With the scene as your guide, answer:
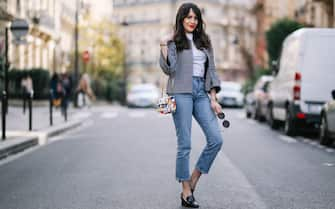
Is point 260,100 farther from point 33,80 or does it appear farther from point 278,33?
point 278,33

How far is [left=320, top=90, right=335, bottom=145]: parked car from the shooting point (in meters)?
13.9

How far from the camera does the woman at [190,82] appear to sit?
679 cm

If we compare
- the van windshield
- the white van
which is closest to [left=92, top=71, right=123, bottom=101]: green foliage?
the white van

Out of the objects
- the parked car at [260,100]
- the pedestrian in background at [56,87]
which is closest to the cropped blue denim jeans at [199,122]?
the parked car at [260,100]

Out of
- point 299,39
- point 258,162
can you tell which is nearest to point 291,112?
point 299,39

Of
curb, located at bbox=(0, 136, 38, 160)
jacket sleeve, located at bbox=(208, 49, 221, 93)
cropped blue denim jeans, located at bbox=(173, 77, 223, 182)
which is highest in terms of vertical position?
jacket sleeve, located at bbox=(208, 49, 221, 93)

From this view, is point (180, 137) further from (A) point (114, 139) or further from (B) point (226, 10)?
(B) point (226, 10)

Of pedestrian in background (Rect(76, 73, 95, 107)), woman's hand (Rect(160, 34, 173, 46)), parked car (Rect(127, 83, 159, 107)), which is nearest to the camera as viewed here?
woman's hand (Rect(160, 34, 173, 46))

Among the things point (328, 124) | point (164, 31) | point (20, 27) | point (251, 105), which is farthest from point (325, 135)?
point (164, 31)

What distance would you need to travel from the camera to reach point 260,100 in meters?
24.3

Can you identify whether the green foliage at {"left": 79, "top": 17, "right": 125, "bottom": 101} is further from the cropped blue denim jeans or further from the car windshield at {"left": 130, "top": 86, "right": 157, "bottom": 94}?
the cropped blue denim jeans

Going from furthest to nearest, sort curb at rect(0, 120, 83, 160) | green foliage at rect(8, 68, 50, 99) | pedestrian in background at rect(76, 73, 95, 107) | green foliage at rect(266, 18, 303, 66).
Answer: green foliage at rect(266, 18, 303, 66), green foliage at rect(8, 68, 50, 99), pedestrian in background at rect(76, 73, 95, 107), curb at rect(0, 120, 83, 160)

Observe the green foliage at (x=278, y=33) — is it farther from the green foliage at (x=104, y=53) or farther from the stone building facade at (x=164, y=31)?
the stone building facade at (x=164, y=31)

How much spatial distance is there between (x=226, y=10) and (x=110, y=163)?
358 feet
